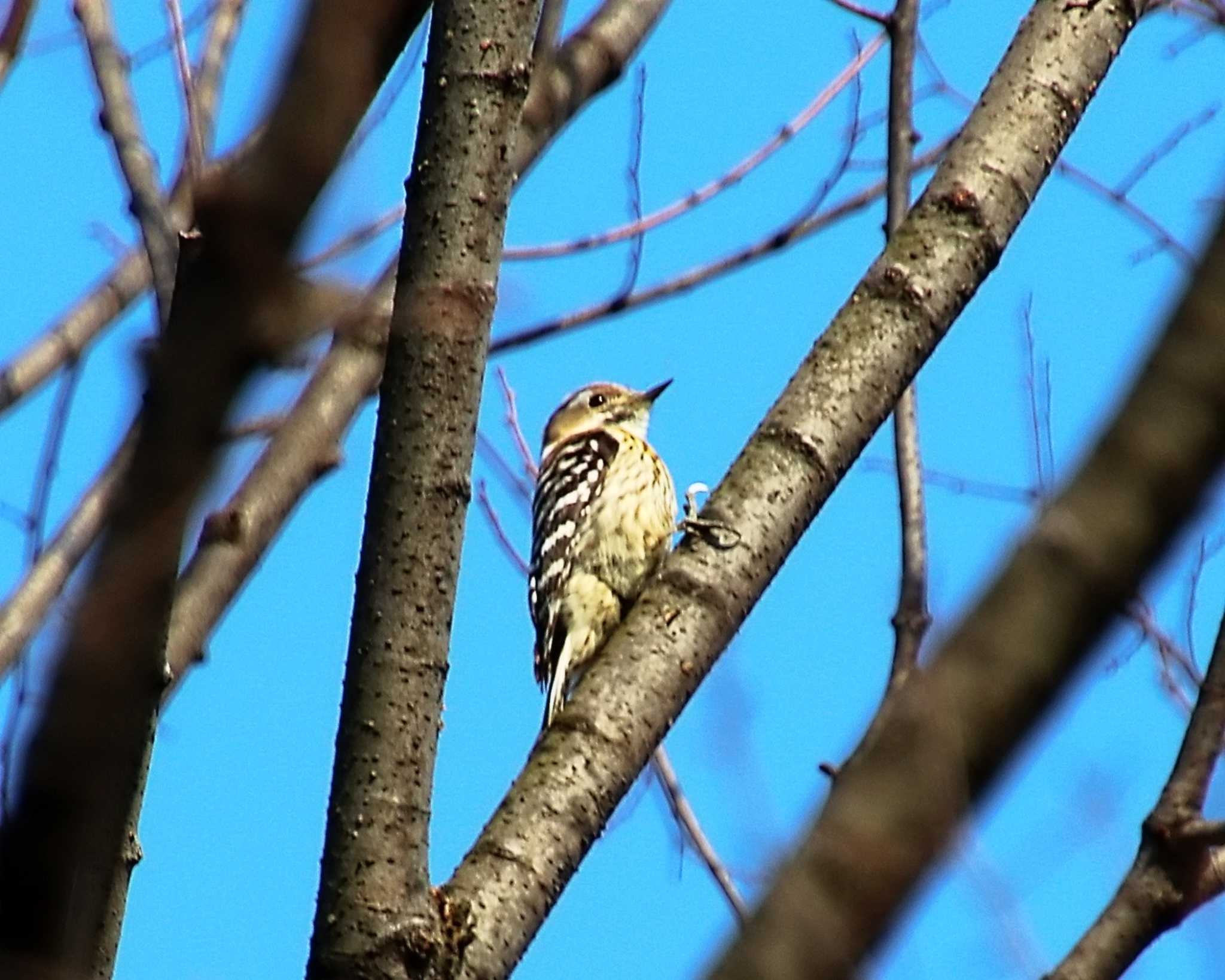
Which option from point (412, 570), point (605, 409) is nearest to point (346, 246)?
point (412, 570)

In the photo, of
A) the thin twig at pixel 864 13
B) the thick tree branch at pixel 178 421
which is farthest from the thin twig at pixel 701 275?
the thick tree branch at pixel 178 421

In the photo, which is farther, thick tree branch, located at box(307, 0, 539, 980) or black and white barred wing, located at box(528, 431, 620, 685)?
black and white barred wing, located at box(528, 431, 620, 685)

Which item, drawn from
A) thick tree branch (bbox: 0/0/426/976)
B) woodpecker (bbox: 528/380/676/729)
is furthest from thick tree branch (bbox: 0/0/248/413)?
thick tree branch (bbox: 0/0/426/976)

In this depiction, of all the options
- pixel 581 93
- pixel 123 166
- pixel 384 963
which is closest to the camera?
pixel 384 963

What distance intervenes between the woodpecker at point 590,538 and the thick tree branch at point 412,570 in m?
3.46

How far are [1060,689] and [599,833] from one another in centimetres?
235

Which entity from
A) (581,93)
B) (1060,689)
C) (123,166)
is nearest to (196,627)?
(123,166)

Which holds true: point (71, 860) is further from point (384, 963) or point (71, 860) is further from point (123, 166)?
point (123, 166)

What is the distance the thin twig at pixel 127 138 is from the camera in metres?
3.69

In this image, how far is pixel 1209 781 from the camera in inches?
114

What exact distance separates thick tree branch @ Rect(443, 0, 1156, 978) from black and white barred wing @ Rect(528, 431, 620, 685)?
3.01 m

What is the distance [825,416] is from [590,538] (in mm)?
3298

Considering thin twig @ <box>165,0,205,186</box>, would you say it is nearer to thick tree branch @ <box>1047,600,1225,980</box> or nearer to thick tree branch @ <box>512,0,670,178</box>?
thick tree branch @ <box>512,0,670,178</box>

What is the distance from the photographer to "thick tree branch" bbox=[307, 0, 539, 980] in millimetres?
3152
